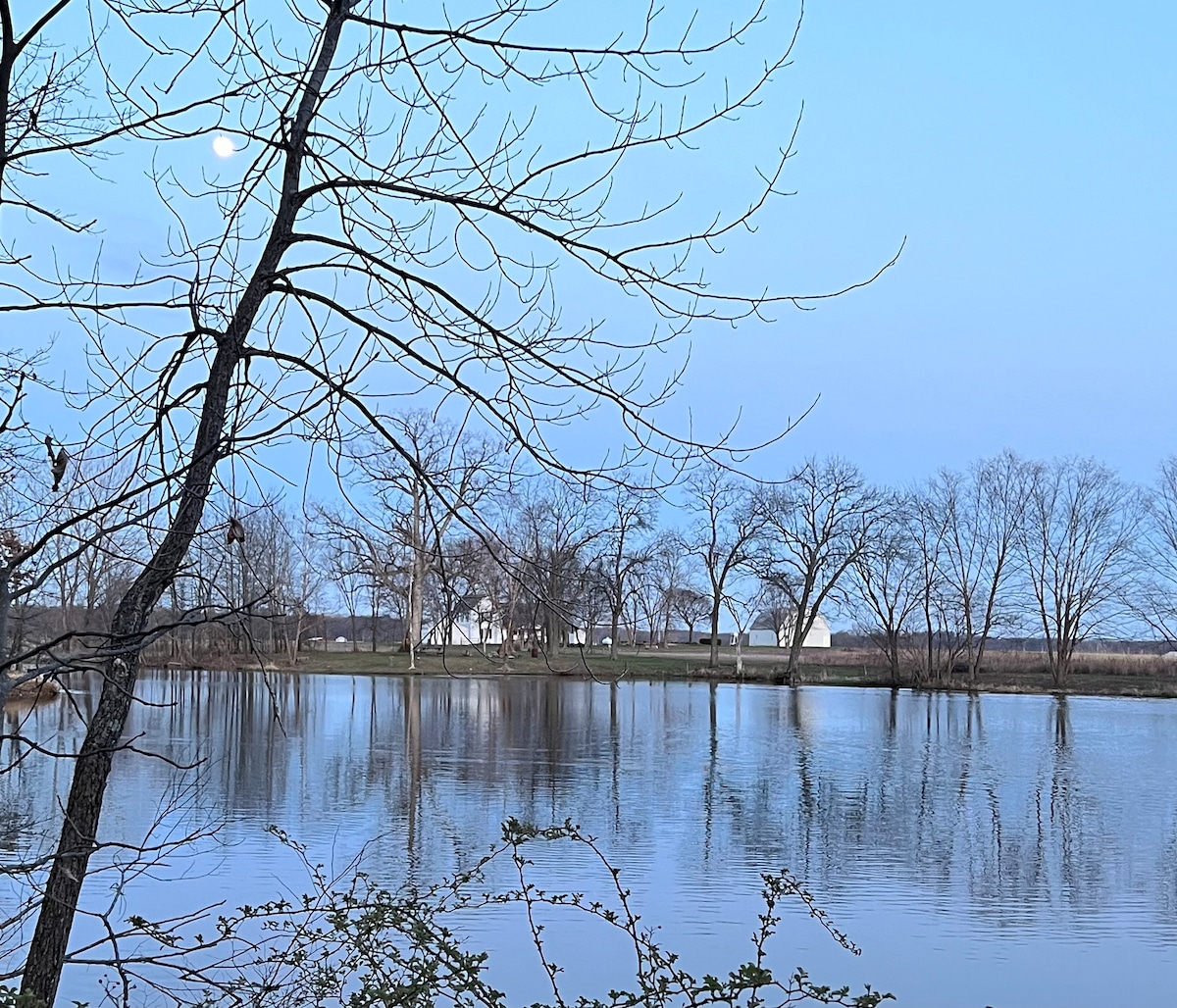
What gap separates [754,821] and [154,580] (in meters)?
11.9

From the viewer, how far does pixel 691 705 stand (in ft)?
110

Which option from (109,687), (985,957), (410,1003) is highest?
(109,687)

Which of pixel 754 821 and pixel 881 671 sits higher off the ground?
pixel 881 671

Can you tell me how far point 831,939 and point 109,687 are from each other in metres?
7.29

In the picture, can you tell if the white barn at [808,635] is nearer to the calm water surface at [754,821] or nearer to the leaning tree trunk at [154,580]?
the calm water surface at [754,821]

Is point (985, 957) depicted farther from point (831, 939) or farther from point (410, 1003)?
point (410, 1003)

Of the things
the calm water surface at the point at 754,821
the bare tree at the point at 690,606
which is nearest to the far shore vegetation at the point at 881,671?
the bare tree at the point at 690,606

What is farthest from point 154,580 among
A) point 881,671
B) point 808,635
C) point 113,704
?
point 808,635

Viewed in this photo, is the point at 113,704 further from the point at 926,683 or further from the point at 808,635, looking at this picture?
the point at 808,635

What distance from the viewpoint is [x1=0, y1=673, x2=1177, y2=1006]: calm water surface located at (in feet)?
30.6

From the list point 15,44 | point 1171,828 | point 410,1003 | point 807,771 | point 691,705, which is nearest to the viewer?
point 15,44

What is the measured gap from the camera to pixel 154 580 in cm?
338

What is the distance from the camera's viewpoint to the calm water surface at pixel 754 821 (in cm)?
931

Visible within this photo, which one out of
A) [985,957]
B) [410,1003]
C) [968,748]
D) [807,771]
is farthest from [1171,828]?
[410,1003]
